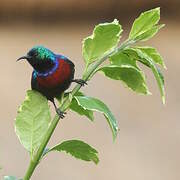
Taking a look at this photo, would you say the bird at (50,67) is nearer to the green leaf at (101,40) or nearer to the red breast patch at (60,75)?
the red breast patch at (60,75)

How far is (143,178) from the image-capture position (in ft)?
9.70

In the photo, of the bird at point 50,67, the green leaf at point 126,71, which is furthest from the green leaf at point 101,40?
the bird at point 50,67

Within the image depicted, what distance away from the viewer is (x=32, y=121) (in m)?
0.84

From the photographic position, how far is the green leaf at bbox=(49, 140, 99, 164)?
833 mm

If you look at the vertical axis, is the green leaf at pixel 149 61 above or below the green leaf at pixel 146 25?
below

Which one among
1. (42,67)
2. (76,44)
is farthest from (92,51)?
(76,44)

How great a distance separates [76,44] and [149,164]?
0.65 m

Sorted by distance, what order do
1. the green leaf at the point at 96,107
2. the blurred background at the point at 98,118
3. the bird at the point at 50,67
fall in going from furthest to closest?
1. the blurred background at the point at 98,118
2. the bird at the point at 50,67
3. the green leaf at the point at 96,107

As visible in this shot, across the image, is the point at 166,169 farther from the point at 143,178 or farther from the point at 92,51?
the point at 92,51

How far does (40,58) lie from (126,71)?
1.17 feet

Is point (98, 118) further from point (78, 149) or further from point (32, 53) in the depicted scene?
point (78, 149)

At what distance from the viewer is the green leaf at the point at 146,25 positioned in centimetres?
80

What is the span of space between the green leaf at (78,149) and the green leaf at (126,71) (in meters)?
0.10

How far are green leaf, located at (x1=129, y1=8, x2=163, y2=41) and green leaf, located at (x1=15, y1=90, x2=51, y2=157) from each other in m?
0.15
